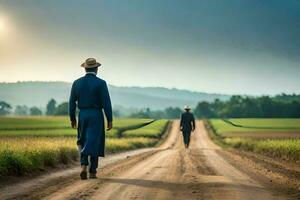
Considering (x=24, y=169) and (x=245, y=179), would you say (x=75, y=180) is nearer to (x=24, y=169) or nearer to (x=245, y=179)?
(x=24, y=169)

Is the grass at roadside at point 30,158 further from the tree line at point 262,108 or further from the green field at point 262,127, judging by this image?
the tree line at point 262,108

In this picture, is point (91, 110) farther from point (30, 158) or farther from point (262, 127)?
point (262, 127)

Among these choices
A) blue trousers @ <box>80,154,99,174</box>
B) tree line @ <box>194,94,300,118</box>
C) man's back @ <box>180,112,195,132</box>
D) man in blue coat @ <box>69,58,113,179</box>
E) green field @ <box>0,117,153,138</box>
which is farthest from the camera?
tree line @ <box>194,94,300,118</box>

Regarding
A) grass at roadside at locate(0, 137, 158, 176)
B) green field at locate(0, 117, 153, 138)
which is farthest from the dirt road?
green field at locate(0, 117, 153, 138)

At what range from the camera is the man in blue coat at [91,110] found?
14.0 metres

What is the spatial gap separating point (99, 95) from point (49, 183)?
2.31 meters

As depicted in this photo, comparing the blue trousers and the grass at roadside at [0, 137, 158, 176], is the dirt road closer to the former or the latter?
the blue trousers

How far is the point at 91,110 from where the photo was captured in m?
14.1

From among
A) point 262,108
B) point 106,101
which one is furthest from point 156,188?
point 262,108

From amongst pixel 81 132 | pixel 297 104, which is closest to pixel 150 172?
pixel 81 132

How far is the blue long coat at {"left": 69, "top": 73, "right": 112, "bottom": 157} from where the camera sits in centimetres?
1402

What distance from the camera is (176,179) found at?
509 inches

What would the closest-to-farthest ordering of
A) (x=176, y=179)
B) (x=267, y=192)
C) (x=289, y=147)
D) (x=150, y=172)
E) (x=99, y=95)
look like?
1. (x=267, y=192)
2. (x=176, y=179)
3. (x=99, y=95)
4. (x=150, y=172)
5. (x=289, y=147)

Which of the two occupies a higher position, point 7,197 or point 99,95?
point 99,95
